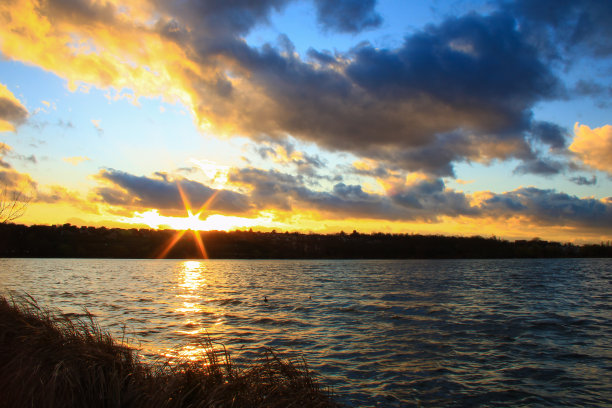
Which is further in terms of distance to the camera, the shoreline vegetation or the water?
the water

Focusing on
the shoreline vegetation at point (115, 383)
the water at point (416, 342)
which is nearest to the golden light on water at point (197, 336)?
the water at point (416, 342)

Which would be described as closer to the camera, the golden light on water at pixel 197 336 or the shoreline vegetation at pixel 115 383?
the shoreline vegetation at pixel 115 383

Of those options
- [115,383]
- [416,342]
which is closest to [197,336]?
[416,342]

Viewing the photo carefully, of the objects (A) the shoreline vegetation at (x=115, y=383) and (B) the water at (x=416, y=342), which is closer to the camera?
(A) the shoreline vegetation at (x=115, y=383)

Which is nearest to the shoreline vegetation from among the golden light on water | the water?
the golden light on water

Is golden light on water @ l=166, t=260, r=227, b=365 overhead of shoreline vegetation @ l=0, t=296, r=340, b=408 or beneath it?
beneath

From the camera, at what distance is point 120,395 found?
328 inches

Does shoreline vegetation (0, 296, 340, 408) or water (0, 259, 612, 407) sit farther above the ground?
shoreline vegetation (0, 296, 340, 408)

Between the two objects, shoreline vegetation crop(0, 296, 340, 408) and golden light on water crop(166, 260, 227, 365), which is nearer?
shoreline vegetation crop(0, 296, 340, 408)

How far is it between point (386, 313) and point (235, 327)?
12530 millimetres

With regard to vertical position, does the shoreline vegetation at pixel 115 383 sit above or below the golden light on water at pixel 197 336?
above

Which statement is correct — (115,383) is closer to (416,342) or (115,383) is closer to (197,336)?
(197,336)

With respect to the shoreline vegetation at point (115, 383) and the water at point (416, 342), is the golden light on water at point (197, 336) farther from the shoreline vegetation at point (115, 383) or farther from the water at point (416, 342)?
the shoreline vegetation at point (115, 383)

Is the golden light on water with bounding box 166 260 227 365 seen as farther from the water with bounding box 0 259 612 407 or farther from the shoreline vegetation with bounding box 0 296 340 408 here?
the shoreline vegetation with bounding box 0 296 340 408
